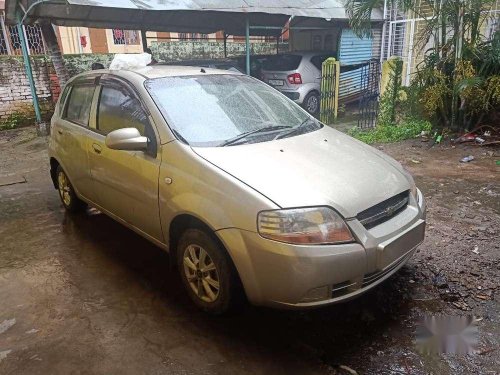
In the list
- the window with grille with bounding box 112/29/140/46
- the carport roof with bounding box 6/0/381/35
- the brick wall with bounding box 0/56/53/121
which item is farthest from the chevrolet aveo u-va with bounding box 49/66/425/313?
the window with grille with bounding box 112/29/140/46

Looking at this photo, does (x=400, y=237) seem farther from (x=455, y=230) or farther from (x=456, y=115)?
(x=456, y=115)

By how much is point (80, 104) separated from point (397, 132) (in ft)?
18.0

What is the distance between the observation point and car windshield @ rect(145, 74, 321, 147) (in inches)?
114

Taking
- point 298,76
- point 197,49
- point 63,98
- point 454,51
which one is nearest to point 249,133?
point 63,98

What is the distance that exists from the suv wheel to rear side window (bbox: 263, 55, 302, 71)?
839mm

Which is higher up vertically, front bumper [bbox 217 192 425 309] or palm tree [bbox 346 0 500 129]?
palm tree [bbox 346 0 500 129]

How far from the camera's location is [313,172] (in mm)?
2510

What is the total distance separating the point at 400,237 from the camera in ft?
8.04

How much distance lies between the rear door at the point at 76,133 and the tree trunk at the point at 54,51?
17.1ft

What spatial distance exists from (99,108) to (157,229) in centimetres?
141

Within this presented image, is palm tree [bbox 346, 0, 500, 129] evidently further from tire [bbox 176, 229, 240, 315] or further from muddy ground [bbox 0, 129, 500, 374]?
tire [bbox 176, 229, 240, 315]

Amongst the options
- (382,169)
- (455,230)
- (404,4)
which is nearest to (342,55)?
(404,4)

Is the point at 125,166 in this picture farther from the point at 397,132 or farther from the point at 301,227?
the point at 397,132

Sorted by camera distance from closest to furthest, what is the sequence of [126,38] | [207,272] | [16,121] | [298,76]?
[207,272], [16,121], [298,76], [126,38]
